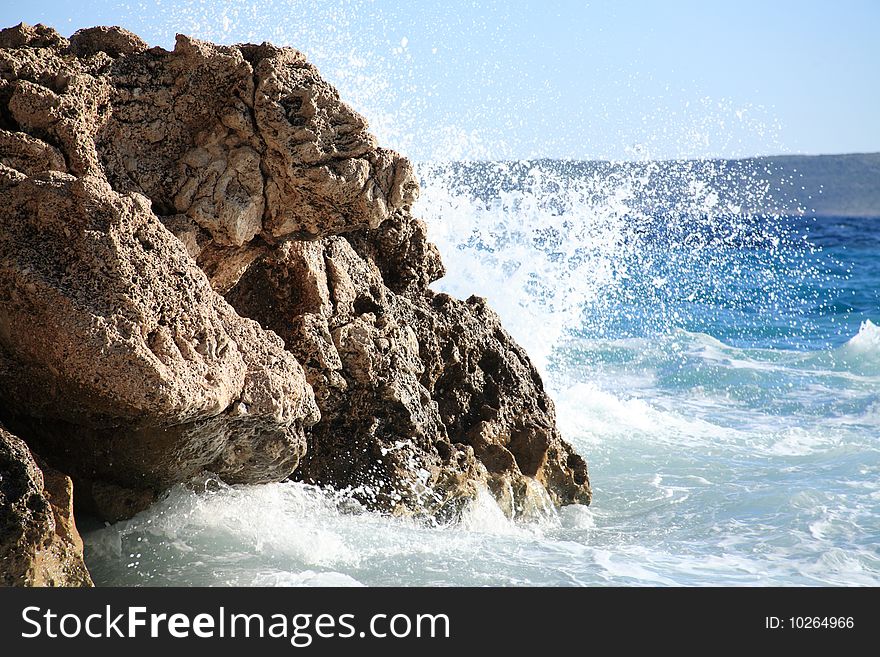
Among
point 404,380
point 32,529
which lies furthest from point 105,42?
point 32,529

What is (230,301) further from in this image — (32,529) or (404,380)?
(32,529)

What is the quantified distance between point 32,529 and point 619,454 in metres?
4.44

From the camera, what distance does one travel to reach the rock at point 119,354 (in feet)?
9.95

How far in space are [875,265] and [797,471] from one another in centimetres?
1959

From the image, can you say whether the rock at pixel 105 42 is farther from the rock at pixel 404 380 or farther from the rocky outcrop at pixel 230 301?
the rock at pixel 404 380

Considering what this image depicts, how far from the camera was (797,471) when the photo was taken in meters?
6.53

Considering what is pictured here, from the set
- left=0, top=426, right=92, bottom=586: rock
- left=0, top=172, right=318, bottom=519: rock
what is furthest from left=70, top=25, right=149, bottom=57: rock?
left=0, top=426, right=92, bottom=586: rock

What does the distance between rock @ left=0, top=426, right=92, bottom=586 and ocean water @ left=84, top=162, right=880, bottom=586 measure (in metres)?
0.36

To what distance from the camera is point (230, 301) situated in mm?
4480

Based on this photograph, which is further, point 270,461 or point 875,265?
point 875,265

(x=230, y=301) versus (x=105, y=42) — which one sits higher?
(x=105, y=42)

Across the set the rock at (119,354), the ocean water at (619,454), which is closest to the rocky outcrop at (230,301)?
the rock at (119,354)
